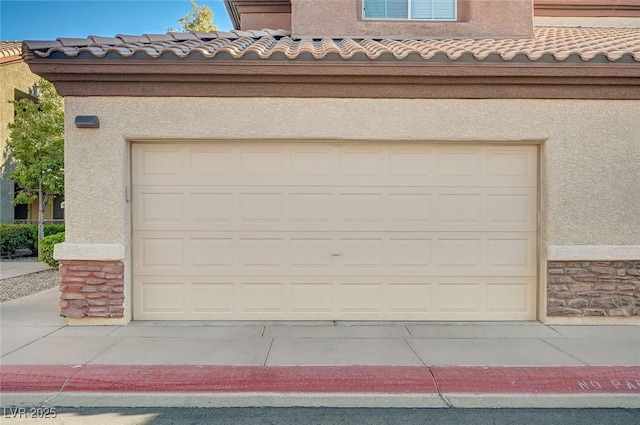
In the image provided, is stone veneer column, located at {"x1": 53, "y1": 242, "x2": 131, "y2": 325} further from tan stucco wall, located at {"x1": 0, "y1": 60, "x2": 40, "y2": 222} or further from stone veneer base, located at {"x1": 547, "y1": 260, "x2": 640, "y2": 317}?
tan stucco wall, located at {"x1": 0, "y1": 60, "x2": 40, "y2": 222}

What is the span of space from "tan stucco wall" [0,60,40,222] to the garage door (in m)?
13.0

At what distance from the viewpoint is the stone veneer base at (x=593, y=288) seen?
618 centimetres

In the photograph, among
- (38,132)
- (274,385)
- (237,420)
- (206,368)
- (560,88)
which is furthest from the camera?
(38,132)

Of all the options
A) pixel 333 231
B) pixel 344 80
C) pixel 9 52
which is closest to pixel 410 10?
pixel 344 80

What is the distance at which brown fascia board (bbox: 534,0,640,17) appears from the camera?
400 inches

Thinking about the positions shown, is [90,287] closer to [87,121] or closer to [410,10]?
[87,121]

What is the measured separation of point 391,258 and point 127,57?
4.72 m

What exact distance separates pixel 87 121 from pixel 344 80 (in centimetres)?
370

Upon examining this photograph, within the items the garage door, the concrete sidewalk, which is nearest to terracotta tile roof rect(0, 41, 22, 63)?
the garage door

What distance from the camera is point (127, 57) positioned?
5789mm

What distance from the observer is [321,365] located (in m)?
4.68

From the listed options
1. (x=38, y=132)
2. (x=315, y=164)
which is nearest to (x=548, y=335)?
(x=315, y=164)

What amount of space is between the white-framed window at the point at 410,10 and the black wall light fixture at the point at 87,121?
5.99 metres

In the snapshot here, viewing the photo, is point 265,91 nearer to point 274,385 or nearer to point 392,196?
point 392,196
